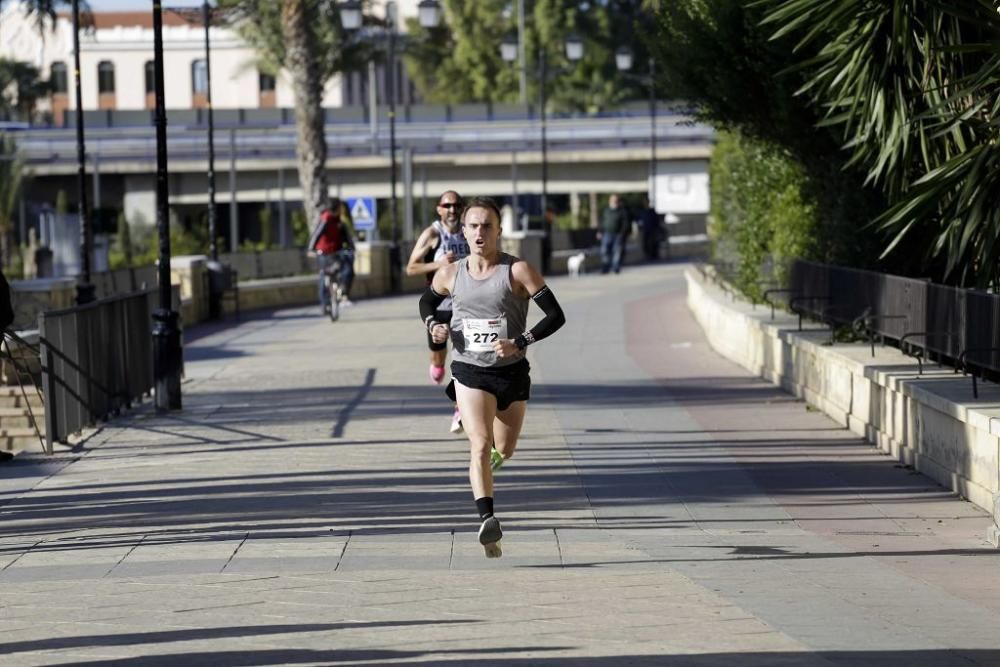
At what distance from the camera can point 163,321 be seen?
1661 cm

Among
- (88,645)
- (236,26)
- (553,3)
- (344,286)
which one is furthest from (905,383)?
(553,3)

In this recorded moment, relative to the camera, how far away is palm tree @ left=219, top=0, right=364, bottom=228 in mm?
40594

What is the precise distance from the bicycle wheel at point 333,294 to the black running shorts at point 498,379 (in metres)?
19.2

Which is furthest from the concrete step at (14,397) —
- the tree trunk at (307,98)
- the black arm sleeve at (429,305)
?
the tree trunk at (307,98)

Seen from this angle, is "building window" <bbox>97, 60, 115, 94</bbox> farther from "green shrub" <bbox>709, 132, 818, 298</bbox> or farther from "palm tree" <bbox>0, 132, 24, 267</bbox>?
"green shrub" <bbox>709, 132, 818, 298</bbox>

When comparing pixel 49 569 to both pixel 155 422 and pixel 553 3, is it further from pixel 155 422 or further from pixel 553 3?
pixel 553 3

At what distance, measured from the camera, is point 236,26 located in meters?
47.2

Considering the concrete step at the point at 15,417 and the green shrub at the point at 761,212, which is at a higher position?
the green shrub at the point at 761,212

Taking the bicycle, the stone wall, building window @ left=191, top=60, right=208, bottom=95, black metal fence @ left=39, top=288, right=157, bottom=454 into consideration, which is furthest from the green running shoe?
building window @ left=191, top=60, right=208, bottom=95

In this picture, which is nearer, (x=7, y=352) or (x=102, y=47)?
(x=7, y=352)

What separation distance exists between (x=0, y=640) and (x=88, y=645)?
38 cm

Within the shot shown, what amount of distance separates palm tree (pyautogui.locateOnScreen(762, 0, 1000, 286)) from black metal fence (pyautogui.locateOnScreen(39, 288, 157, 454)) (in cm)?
574

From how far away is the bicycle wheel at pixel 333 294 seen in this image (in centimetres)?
2867

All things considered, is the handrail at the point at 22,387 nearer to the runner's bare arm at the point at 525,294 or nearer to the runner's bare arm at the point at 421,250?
the runner's bare arm at the point at 421,250
